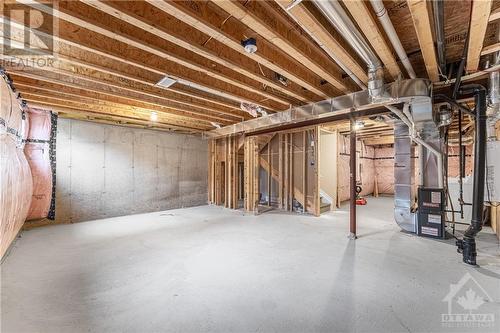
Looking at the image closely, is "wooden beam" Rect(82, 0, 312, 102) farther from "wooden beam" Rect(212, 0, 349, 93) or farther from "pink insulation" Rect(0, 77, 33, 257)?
"pink insulation" Rect(0, 77, 33, 257)

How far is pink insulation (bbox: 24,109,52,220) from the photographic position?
420cm

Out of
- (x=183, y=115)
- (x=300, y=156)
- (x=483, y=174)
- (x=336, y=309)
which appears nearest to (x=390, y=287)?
(x=336, y=309)

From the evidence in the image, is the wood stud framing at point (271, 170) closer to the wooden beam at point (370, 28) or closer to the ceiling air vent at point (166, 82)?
the ceiling air vent at point (166, 82)

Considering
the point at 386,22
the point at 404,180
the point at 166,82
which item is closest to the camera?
the point at 386,22

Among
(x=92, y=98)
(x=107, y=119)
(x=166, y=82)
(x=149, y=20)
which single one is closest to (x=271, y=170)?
(x=166, y=82)

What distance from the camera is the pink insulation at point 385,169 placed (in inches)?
364

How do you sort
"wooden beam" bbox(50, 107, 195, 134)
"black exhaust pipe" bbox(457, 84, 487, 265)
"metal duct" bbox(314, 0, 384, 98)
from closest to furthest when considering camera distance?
1. "metal duct" bbox(314, 0, 384, 98)
2. "black exhaust pipe" bbox(457, 84, 487, 265)
3. "wooden beam" bbox(50, 107, 195, 134)

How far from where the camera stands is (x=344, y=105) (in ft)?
11.5

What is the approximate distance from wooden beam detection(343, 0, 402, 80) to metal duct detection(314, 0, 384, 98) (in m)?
0.05

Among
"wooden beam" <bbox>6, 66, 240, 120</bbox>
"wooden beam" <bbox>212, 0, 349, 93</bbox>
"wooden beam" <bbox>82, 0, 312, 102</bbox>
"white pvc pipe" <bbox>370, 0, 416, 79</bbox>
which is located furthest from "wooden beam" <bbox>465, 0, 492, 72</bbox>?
"wooden beam" <bbox>6, 66, 240, 120</bbox>

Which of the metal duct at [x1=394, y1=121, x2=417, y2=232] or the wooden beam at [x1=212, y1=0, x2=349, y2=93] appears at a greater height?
the wooden beam at [x1=212, y1=0, x2=349, y2=93]

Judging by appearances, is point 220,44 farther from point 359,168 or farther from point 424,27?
point 359,168

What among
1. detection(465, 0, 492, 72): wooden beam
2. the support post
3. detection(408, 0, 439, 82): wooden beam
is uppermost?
detection(408, 0, 439, 82): wooden beam

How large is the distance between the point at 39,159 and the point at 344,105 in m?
5.75
